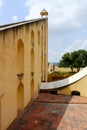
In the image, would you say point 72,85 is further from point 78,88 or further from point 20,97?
point 20,97

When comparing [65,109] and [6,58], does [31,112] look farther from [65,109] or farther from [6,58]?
[6,58]

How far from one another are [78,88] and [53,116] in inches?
211

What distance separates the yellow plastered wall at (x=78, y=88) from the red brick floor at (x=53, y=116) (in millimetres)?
1978

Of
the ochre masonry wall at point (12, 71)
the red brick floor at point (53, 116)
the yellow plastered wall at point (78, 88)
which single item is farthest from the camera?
the yellow plastered wall at point (78, 88)

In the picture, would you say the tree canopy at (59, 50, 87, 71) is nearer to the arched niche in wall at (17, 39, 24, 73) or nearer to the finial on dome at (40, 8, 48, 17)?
the finial on dome at (40, 8, 48, 17)

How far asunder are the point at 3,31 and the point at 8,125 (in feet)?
10.1

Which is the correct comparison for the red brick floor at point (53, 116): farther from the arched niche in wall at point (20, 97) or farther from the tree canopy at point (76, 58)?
the tree canopy at point (76, 58)

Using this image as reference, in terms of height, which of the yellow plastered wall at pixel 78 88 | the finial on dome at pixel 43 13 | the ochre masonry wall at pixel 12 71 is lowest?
the yellow plastered wall at pixel 78 88

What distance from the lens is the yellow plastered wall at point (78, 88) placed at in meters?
13.3

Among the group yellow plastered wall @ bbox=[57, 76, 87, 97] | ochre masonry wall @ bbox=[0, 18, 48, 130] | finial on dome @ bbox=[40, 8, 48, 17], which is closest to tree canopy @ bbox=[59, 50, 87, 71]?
finial on dome @ bbox=[40, 8, 48, 17]

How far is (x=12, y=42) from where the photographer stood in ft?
23.1

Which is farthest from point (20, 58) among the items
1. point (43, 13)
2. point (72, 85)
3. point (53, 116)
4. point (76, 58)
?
point (76, 58)

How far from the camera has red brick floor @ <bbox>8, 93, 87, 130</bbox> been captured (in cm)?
720

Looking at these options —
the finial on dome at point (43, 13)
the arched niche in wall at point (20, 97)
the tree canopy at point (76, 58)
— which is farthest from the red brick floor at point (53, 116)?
the tree canopy at point (76, 58)
